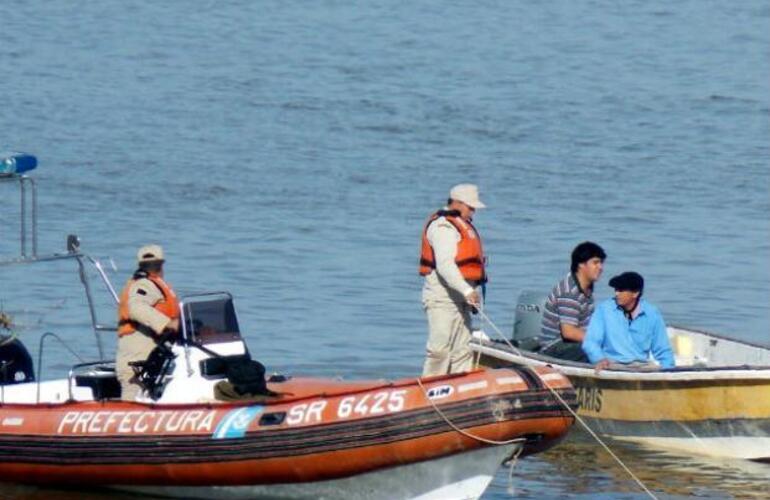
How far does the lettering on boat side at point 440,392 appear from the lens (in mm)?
9320

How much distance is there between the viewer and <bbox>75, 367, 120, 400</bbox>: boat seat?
10805 mm

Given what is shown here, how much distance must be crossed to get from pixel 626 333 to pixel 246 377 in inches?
92.5

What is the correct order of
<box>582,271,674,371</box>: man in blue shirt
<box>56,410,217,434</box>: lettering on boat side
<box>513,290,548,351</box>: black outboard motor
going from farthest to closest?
<box>513,290,548,351</box>: black outboard motor < <box>582,271,674,371</box>: man in blue shirt < <box>56,410,217,434</box>: lettering on boat side

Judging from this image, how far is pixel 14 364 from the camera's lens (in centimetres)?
1128

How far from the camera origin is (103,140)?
24.0 meters

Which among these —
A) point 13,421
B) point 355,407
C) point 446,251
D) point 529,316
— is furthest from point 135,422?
point 529,316

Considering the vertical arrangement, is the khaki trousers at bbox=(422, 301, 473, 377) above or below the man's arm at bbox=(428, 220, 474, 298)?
below

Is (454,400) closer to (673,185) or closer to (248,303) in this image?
(248,303)

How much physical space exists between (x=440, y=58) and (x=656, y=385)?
20.0 meters

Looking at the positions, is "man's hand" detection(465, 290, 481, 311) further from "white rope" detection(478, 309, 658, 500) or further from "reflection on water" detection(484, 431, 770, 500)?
"reflection on water" detection(484, 431, 770, 500)

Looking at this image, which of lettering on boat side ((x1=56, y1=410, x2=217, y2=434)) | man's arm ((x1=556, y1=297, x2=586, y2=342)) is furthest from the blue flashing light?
man's arm ((x1=556, y1=297, x2=586, y2=342))

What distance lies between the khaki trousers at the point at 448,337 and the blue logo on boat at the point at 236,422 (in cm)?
103

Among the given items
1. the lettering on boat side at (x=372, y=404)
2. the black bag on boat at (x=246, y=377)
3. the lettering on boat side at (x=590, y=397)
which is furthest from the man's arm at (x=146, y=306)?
the lettering on boat side at (x=590, y=397)

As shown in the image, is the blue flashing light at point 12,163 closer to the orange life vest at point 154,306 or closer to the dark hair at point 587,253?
the orange life vest at point 154,306
